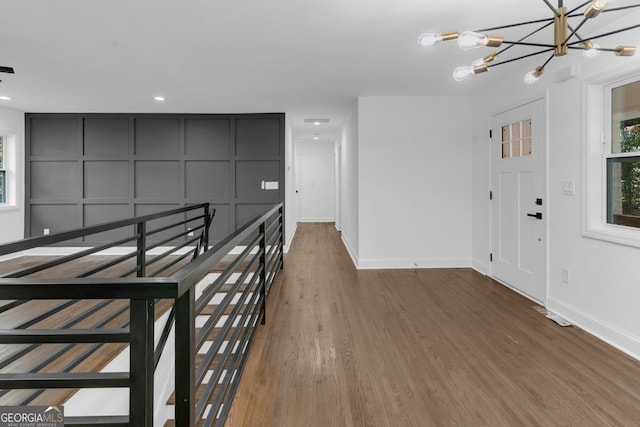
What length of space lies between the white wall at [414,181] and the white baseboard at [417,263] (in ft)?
0.05

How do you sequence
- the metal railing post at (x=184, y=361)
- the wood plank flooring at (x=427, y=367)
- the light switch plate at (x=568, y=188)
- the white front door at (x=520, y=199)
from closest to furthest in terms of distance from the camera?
the metal railing post at (x=184, y=361) → the wood plank flooring at (x=427, y=367) → the light switch plate at (x=568, y=188) → the white front door at (x=520, y=199)

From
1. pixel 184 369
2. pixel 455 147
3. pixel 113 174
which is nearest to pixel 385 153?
pixel 455 147

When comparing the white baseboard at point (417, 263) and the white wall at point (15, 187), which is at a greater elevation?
the white wall at point (15, 187)

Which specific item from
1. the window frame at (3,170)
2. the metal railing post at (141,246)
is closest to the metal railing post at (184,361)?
the metal railing post at (141,246)

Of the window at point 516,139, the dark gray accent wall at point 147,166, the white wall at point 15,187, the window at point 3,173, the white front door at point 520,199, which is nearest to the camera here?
the white front door at point 520,199

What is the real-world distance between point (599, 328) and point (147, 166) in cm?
655

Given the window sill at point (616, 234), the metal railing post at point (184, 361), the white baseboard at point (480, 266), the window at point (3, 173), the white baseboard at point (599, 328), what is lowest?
the white baseboard at point (599, 328)

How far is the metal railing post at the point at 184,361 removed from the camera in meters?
1.04

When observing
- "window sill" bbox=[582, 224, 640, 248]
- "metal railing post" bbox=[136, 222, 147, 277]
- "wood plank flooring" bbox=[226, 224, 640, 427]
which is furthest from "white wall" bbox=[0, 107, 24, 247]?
"window sill" bbox=[582, 224, 640, 248]

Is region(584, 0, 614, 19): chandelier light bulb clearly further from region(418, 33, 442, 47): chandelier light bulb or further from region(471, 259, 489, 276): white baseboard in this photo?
region(471, 259, 489, 276): white baseboard

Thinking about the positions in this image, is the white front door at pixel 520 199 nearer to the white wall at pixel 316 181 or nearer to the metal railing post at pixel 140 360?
the metal railing post at pixel 140 360

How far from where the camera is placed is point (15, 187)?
234 inches

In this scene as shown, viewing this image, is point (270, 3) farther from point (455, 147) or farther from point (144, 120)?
point (144, 120)

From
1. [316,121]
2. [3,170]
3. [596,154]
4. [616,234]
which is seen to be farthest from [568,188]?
[3,170]
